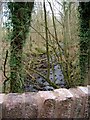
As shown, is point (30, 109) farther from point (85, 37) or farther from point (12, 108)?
point (85, 37)

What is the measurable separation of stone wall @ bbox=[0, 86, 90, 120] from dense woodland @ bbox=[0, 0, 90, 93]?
55cm

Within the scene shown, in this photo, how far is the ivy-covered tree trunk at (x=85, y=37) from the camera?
244 centimetres

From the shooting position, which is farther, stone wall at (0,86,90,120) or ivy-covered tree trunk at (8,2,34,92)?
ivy-covered tree trunk at (8,2,34,92)

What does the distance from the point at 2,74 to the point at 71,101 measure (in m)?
0.86

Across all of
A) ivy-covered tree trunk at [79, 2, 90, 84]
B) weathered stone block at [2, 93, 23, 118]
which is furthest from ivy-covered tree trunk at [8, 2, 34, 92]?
weathered stone block at [2, 93, 23, 118]

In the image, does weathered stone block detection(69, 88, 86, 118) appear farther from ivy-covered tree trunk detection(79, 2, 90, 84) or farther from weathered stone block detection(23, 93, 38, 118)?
ivy-covered tree trunk detection(79, 2, 90, 84)

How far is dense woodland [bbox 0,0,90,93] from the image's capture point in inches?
93.1

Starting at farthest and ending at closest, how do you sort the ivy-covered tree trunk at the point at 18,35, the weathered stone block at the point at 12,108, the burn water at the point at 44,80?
the burn water at the point at 44,80 < the ivy-covered tree trunk at the point at 18,35 < the weathered stone block at the point at 12,108

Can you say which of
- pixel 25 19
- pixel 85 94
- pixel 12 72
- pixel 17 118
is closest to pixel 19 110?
pixel 17 118

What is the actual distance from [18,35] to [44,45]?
0.30m

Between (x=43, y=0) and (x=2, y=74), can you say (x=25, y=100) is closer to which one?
(x=2, y=74)

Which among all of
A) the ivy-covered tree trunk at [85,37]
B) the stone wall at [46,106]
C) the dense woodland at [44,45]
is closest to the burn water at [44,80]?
the dense woodland at [44,45]

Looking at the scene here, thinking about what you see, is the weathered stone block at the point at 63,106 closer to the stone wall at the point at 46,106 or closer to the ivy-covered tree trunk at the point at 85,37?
the stone wall at the point at 46,106

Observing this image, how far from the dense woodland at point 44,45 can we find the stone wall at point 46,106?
21.8 inches
